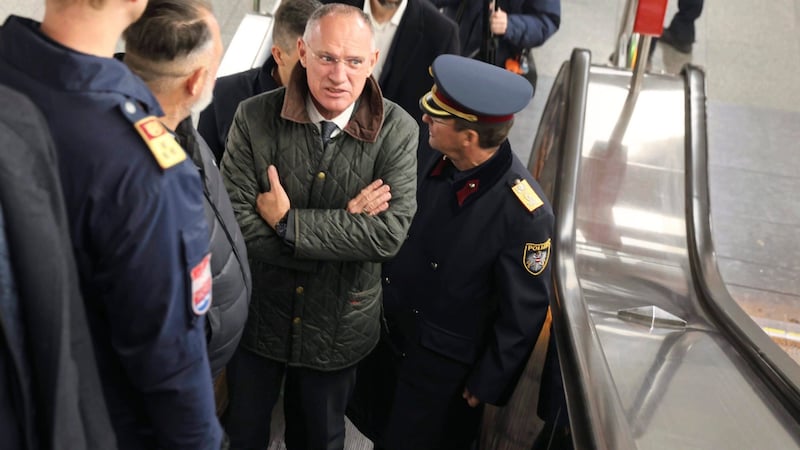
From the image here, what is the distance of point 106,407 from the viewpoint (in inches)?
63.0

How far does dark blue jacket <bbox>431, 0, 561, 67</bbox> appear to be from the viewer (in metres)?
4.33

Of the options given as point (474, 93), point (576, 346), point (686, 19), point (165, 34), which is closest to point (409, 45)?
point (474, 93)

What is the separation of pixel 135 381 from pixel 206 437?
0.22 meters

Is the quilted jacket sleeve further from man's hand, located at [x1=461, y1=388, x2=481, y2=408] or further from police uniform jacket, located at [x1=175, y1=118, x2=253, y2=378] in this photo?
man's hand, located at [x1=461, y1=388, x2=481, y2=408]

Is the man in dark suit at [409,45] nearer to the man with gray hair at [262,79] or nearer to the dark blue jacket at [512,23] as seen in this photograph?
the man with gray hair at [262,79]

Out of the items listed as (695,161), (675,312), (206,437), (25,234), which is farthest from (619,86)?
(25,234)

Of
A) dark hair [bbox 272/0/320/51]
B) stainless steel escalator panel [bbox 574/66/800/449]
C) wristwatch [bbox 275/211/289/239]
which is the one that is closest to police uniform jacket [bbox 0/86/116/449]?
wristwatch [bbox 275/211/289/239]

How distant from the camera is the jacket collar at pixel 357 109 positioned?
2.34 metres

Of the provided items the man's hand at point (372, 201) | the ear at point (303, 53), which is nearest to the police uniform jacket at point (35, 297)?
the man's hand at point (372, 201)

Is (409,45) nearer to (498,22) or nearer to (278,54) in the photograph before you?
(278,54)

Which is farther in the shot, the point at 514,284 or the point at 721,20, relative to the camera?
the point at 721,20

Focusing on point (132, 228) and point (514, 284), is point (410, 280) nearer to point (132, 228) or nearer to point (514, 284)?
point (514, 284)

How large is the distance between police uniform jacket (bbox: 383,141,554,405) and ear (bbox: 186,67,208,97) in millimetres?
1032

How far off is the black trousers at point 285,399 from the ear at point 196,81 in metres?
1.13
